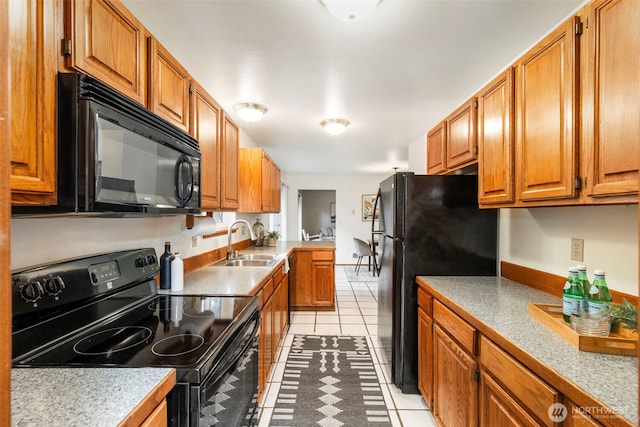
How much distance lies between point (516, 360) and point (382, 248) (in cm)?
160

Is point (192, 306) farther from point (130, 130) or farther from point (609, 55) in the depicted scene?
point (609, 55)

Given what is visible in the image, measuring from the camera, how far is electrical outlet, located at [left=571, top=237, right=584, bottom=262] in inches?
59.8

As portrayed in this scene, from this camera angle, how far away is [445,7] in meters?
1.51

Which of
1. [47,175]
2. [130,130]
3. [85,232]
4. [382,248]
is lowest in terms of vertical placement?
[382,248]

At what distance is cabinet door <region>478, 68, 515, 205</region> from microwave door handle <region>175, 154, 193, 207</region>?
5.28 feet

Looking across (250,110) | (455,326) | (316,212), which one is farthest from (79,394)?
(316,212)

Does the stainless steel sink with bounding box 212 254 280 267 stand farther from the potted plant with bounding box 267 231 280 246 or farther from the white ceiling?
the white ceiling

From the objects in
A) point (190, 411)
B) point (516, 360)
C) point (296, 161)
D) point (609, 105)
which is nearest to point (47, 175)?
point (190, 411)

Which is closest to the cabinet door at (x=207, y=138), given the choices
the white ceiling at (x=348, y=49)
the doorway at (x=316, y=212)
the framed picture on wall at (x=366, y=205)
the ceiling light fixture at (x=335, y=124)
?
the white ceiling at (x=348, y=49)

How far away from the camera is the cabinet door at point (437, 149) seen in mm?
2387

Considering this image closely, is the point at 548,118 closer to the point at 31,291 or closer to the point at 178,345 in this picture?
the point at 178,345

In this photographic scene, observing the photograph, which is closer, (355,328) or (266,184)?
(355,328)

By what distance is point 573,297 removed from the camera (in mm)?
1164

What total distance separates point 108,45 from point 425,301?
2.02 m
